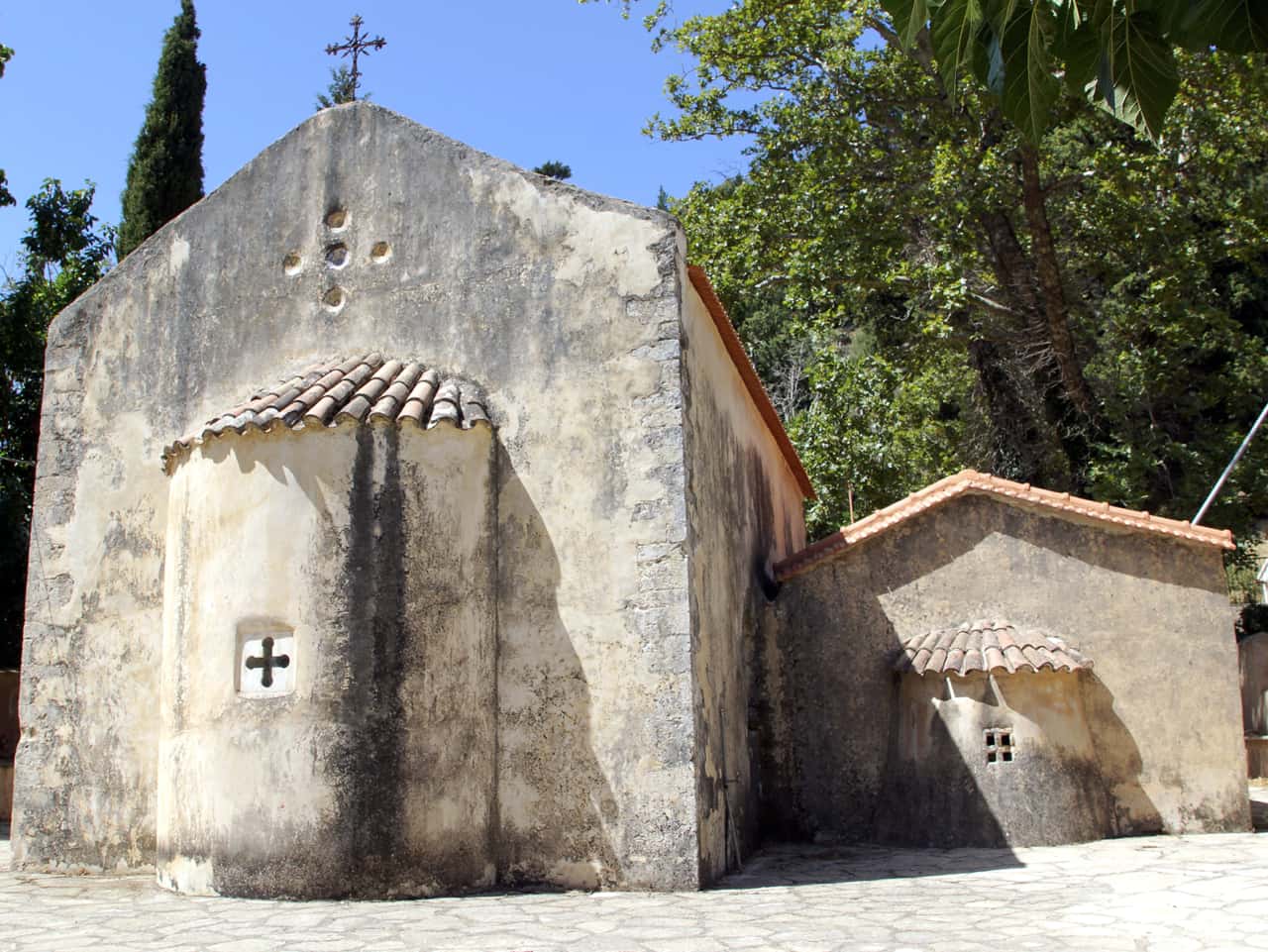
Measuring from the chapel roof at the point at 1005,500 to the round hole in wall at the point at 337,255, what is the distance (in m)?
4.93

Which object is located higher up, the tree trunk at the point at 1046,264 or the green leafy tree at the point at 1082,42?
the tree trunk at the point at 1046,264

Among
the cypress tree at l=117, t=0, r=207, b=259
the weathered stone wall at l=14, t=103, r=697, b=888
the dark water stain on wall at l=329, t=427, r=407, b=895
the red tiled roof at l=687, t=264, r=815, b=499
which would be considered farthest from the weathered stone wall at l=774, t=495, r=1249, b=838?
the cypress tree at l=117, t=0, r=207, b=259

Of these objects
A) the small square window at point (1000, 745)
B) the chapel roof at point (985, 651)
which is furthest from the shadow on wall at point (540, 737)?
the small square window at point (1000, 745)

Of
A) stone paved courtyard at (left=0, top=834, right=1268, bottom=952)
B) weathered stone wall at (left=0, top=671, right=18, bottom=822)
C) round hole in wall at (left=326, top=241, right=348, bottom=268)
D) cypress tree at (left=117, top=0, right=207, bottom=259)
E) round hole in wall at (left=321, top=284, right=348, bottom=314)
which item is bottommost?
stone paved courtyard at (left=0, top=834, right=1268, bottom=952)

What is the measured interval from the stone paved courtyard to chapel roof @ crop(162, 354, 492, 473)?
3.11m

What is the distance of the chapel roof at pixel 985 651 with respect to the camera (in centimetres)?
973

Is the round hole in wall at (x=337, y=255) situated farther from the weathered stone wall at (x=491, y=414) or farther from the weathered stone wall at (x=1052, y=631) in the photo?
the weathered stone wall at (x=1052, y=631)

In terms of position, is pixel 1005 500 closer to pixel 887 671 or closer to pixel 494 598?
pixel 887 671

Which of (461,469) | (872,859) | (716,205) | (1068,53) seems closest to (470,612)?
(461,469)

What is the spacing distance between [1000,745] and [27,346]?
43.6ft

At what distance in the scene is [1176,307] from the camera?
1895 cm

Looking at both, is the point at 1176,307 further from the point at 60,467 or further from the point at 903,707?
the point at 60,467

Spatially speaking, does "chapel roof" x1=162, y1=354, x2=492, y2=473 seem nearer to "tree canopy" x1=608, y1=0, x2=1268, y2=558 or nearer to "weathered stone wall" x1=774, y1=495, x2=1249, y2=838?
"weathered stone wall" x1=774, y1=495, x2=1249, y2=838

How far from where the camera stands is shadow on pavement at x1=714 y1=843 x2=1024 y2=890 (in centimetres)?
832
